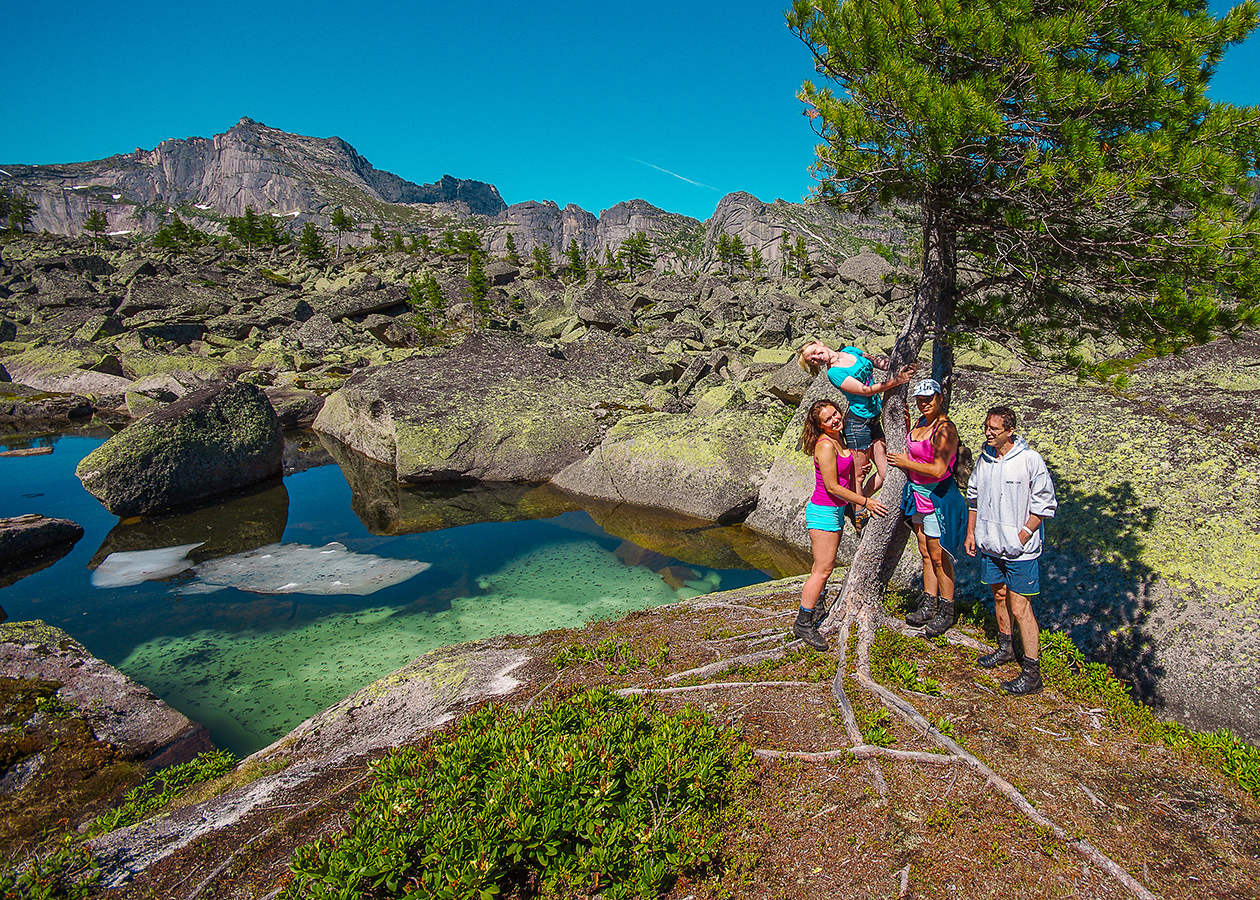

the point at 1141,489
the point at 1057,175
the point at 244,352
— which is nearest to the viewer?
the point at 1057,175

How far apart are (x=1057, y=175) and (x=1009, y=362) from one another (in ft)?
62.9

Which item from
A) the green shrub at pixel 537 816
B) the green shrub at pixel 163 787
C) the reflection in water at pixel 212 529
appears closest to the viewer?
the green shrub at pixel 537 816

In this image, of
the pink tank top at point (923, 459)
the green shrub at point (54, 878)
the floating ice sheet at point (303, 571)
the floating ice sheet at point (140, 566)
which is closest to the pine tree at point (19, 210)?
the floating ice sheet at point (140, 566)

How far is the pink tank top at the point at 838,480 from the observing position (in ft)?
22.3

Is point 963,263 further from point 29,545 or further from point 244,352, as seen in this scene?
point 244,352

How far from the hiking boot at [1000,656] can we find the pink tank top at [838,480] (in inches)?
92.5

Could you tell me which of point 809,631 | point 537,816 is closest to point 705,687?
point 809,631

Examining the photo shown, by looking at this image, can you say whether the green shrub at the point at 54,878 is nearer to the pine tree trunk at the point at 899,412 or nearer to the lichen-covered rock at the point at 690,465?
the pine tree trunk at the point at 899,412

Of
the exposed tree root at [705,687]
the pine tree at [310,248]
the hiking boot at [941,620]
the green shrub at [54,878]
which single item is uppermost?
the pine tree at [310,248]

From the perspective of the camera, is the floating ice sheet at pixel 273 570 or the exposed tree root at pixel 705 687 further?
the floating ice sheet at pixel 273 570

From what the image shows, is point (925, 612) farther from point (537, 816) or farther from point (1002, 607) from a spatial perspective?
point (537, 816)

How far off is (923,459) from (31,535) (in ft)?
62.3

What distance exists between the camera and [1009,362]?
827 inches

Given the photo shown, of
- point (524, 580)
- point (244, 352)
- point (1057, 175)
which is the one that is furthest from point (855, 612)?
point (244, 352)
